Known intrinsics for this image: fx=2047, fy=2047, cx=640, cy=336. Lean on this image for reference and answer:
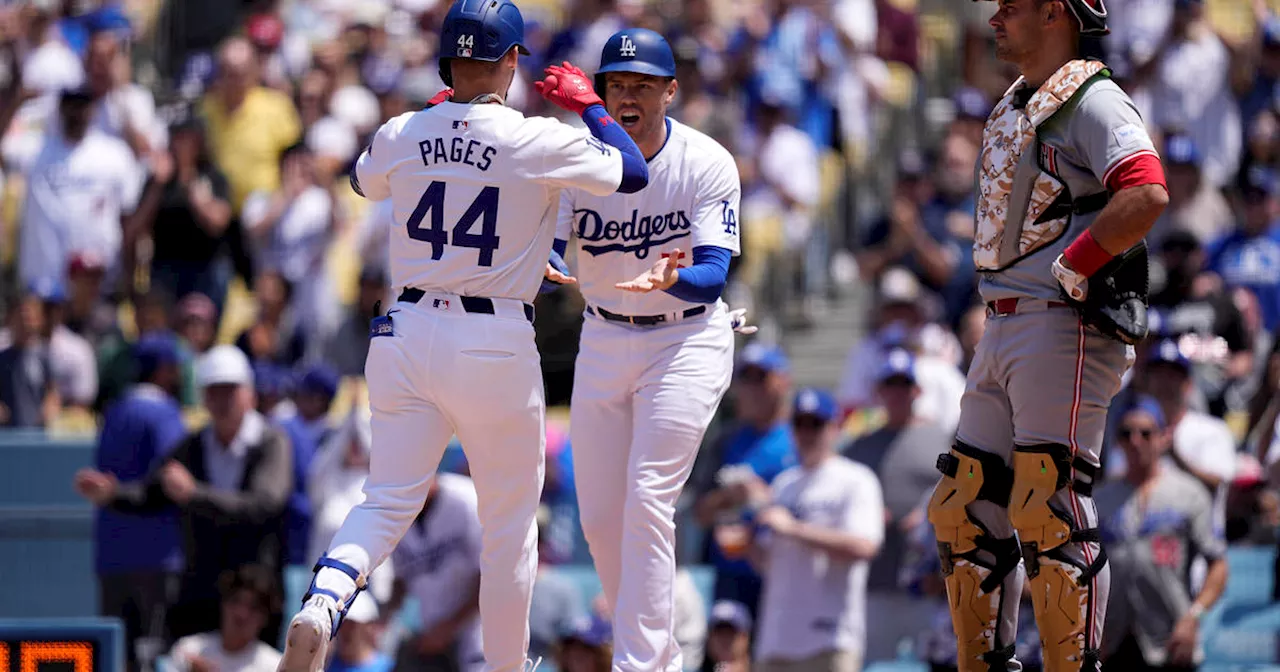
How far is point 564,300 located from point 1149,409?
5755 mm

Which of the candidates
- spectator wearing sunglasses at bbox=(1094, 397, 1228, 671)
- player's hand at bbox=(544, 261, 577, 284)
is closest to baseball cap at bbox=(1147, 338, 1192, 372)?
spectator wearing sunglasses at bbox=(1094, 397, 1228, 671)

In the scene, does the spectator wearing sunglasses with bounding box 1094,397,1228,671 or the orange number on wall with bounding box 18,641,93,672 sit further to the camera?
the spectator wearing sunglasses with bounding box 1094,397,1228,671

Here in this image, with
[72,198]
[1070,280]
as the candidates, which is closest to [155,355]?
[72,198]

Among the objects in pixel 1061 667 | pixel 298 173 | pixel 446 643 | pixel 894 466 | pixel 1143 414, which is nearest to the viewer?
pixel 1061 667

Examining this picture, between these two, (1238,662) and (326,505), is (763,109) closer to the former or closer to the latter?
(326,505)

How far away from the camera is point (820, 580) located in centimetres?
1132

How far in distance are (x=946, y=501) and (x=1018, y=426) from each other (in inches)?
16.2

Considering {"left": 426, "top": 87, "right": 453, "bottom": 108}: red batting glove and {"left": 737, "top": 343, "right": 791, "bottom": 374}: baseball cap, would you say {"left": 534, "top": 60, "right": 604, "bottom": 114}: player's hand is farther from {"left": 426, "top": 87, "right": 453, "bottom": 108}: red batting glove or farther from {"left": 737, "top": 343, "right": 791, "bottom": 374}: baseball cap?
{"left": 737, "top": 343, "right": 791, "bottom": 374}: baseball cap

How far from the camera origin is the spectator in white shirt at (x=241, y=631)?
1087 centimetres

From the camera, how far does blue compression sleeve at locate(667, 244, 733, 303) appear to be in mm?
7523

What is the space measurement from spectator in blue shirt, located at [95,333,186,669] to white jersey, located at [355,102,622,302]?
5672 mm

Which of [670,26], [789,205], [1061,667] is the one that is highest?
[670,26]

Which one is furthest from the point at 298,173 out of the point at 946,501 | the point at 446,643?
the point at 946,501

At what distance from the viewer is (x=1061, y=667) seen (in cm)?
705
